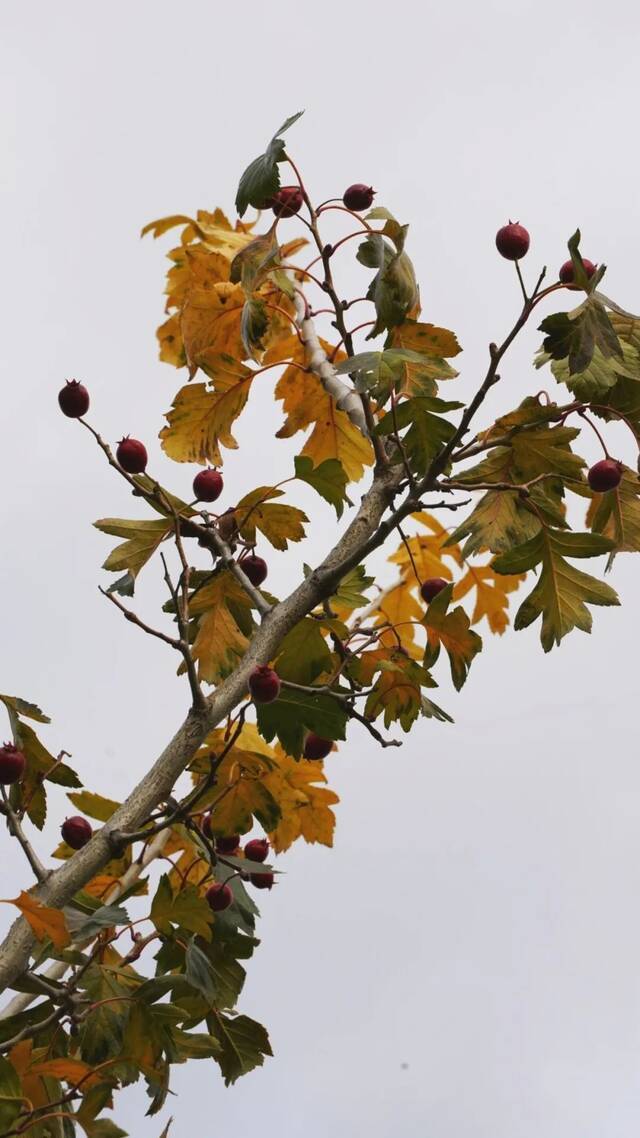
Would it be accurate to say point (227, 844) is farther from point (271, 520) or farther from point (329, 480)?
point (329, 480)

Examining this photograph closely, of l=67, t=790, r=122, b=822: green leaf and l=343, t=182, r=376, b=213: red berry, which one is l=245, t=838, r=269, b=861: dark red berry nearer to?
l=67, t=790, r=122, b=822: green leaf

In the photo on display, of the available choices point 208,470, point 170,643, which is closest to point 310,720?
point 170,643

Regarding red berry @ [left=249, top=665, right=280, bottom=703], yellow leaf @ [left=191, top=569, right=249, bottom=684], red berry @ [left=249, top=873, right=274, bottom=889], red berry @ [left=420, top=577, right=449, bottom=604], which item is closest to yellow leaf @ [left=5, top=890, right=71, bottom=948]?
red berry @ [left=249, top=665, right=280, bottom=703]

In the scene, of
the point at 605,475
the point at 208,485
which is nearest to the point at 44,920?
the point at 208,485

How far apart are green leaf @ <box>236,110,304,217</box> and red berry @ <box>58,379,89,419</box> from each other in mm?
536

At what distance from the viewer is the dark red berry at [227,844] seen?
141 inches

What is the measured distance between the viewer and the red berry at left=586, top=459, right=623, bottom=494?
10.8 feet

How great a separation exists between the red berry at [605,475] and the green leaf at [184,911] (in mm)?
1288

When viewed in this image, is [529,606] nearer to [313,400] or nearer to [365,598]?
[365,598]

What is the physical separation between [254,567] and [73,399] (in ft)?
2.45

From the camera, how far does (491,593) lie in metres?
4.72

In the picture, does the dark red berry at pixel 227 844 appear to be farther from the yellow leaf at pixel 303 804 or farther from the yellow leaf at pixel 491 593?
the yellow leaf at pixel 491 593

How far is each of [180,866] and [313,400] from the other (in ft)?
4.26

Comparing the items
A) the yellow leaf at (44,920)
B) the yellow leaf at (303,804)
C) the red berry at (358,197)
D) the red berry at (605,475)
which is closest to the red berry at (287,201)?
the red berry at (358,197)
